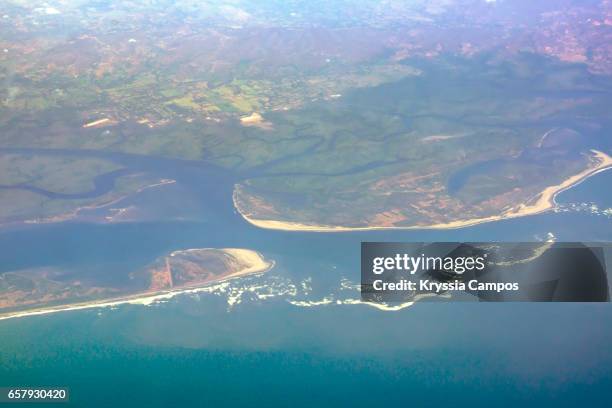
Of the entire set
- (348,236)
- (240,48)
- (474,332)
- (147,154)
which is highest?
(240,48)

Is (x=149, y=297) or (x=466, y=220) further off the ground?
(x=466, y=220)

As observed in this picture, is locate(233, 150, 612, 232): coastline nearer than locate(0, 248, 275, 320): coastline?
No

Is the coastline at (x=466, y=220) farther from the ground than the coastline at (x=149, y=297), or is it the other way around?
the coastline at (x=466, y=220)

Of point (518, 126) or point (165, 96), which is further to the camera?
point (165, 96)

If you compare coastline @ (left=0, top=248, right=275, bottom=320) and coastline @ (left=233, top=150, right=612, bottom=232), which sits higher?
coastline @ (left=233, top=150, right=612, bottom=232)

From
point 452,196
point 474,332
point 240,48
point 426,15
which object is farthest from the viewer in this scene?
point 426,15

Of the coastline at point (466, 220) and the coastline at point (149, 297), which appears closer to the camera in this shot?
the coastline at point (149, 297)

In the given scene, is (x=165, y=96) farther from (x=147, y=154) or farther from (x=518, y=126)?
(x=518, y=126)

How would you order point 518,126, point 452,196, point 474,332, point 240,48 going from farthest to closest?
1. point 240,48
2. point 518,126
3. point 452,196
4. point 474,332

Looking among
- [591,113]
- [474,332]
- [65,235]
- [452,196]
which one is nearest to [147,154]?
[65,235]

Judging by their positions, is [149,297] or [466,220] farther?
[466,220]

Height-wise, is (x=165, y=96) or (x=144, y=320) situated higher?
(x=165, y=96)
